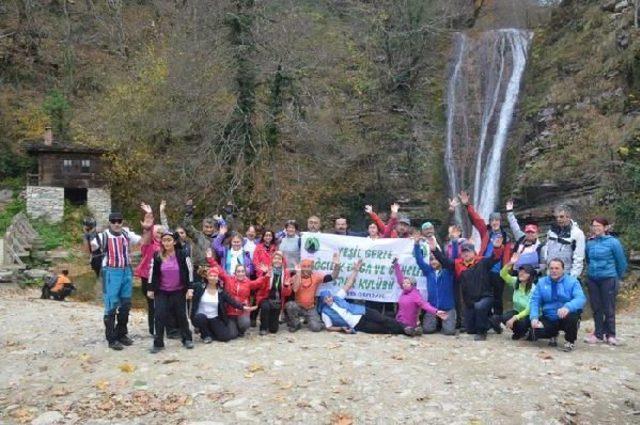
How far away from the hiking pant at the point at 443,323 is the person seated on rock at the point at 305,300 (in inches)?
66.4

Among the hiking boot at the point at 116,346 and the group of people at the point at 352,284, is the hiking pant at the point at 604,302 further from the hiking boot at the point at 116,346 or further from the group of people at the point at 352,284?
the hiking boot at the point at 116,346

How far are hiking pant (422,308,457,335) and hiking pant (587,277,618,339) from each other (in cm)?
208

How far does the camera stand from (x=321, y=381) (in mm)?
6785

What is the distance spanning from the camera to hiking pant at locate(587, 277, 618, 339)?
8586 mm

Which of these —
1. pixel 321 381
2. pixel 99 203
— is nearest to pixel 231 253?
pixel 321 381

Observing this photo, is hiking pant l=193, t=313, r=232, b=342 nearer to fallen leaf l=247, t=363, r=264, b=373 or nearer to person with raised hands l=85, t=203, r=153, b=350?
person with raised hands l=85, t=203, r=153, b=350

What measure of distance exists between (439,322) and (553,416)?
359 cm

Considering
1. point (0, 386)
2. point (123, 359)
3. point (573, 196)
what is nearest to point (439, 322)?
point (123, 359)

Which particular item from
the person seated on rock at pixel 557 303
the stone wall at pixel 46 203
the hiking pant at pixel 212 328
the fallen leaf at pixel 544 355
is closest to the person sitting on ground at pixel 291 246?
the hiking pant at pixel 212 328

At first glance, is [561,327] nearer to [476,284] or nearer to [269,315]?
[476,284]

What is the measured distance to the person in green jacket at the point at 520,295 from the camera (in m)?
8.51

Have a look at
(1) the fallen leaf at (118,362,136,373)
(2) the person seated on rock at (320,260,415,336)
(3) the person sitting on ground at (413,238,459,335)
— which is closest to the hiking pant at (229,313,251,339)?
(2) the person seated on rock at (320,260,415,336)

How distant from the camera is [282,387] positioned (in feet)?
21.7

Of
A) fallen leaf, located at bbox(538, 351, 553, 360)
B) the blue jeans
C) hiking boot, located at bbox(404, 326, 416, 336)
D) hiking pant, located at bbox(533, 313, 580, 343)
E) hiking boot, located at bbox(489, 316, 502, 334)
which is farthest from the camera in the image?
hiking boot, located at bbox(489, 316, 502, 334)
